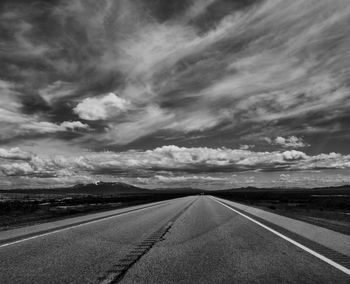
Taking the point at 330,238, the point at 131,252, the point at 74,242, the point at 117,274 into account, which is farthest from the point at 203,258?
the point at 330,238

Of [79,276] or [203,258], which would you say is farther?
[203,258]

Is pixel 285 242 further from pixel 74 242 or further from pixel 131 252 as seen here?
pixel 74 242

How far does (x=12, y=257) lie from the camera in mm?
7855

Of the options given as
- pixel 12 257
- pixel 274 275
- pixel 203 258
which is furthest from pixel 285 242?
pixel 12 257

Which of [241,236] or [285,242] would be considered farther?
[241,236]

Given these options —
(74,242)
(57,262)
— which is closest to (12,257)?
(57,262)

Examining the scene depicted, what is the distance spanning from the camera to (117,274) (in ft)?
20.1

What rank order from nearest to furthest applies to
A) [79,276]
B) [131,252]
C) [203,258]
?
[79,276], [203,258], [131,252]

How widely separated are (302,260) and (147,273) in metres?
3.33

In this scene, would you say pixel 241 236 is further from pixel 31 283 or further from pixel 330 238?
pixel 31 283

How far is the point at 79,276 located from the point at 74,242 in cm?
439

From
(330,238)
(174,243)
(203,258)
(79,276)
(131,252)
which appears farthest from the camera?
(330,238)

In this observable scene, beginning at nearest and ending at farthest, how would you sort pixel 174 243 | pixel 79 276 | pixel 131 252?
pixel 79 276
pixel 131 252
pixel 174 243

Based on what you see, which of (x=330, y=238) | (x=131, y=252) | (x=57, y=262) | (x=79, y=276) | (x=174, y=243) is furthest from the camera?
(x=330, y=238)
